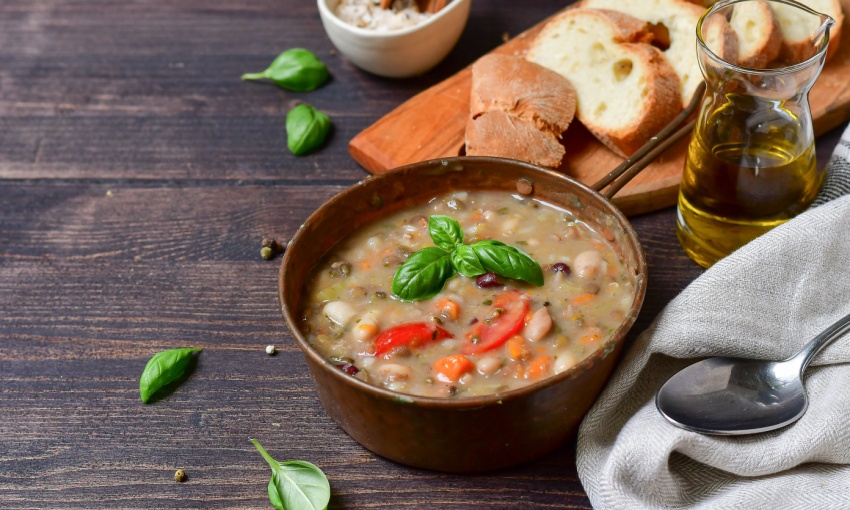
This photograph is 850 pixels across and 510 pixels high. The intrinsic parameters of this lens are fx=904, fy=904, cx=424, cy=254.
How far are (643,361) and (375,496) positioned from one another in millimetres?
792

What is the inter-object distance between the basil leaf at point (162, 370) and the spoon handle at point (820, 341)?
175cm

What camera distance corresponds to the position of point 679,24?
11.1ft

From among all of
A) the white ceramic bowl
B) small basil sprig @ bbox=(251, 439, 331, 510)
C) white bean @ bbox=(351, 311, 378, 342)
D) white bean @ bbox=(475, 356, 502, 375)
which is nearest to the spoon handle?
white bean @ bbox=(475, 356, 502, 375)

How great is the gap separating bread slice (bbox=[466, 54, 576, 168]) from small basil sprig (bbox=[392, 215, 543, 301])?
0.62m

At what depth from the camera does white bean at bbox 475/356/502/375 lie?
2301mm

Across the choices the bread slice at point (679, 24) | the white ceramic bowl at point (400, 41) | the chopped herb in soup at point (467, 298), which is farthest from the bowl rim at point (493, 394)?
the white ceramic bowl at point (400, 41)

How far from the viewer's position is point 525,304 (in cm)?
246

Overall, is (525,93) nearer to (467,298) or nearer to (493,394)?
(467,298)

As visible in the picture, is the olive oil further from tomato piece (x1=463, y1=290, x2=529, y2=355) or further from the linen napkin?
tomato piece (x1=463, y1=290, x2=529, y2=355)

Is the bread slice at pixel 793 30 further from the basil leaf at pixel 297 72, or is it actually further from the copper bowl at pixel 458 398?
the basil leaf at pixel 297 72

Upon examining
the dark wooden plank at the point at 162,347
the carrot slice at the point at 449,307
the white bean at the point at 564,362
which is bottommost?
the dark wooden plank at the point at 162,347

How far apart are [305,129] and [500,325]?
1418 millimetres

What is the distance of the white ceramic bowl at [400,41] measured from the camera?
11.7 feet

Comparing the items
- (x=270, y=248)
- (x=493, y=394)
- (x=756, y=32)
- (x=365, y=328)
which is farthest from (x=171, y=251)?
(x=756, y=32)
